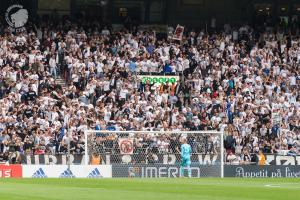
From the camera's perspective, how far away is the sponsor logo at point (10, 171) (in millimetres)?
38688

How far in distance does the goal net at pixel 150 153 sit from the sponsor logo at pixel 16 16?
13282mm

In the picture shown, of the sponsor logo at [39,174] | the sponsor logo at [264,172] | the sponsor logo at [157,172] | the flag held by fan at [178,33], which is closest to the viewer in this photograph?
the sponsor logo at [39,174]

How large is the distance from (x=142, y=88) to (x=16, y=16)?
921 cm

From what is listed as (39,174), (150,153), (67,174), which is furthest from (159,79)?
(39,174)

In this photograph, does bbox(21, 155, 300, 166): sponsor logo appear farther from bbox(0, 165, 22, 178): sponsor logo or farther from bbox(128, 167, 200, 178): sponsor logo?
bbox(0, 165, 22, 178): sponsor logo

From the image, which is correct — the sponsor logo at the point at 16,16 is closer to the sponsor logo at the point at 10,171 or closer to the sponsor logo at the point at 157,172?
the sponsor logo at the point at 157,172

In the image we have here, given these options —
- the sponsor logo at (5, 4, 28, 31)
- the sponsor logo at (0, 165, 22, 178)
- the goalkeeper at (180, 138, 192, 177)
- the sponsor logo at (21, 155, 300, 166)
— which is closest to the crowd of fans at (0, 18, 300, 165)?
the sponsor logo at (21, 155, 300, 166)

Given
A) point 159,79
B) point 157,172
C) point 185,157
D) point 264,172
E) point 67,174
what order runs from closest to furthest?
1. point 67,174
2. point 185,157
3. point 157,172
4. point 264,172
5. point 159,79

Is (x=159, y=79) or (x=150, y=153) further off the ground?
(x=159, y=79)

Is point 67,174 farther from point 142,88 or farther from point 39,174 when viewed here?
point 142,88

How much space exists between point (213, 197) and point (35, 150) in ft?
71.3

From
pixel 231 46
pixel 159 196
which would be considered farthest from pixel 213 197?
pixel 231 46

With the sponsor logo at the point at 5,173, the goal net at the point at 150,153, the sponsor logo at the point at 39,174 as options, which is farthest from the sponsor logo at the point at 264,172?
the sponsor logo at the point at 5,173

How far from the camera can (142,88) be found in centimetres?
5066
